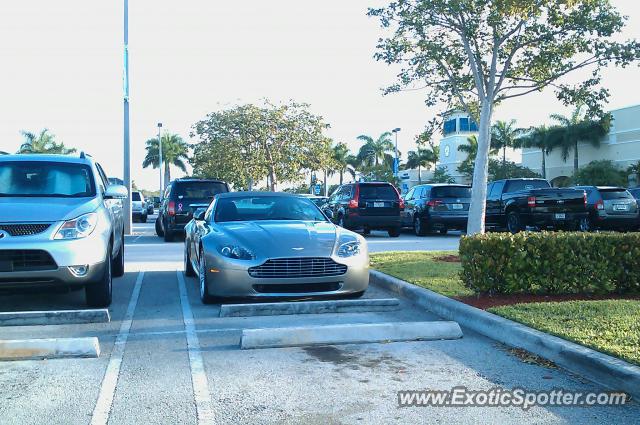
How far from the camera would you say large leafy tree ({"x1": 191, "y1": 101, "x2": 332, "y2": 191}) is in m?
42.5

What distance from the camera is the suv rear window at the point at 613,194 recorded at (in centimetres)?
2017

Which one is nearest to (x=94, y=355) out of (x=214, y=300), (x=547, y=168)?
(x=214, y=300)

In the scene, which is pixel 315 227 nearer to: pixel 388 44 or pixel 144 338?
pixel 144 338

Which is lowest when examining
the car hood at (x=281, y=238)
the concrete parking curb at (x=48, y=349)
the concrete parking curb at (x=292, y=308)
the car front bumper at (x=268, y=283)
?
the concrete parking curb at (x=48, y=349)

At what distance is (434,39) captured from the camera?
1412 cm

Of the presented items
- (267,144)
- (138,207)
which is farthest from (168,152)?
(138,207)

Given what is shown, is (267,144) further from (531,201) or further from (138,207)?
(531,201)

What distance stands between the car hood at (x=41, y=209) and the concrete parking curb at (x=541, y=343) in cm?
417

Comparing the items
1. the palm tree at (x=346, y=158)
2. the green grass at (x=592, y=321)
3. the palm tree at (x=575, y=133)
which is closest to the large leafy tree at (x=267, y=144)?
the palm tree at (x=575, y=133)

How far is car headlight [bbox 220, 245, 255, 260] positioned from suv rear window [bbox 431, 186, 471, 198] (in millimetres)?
13412

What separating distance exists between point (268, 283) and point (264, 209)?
80.1 inches

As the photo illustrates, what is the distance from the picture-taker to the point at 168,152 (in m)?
75.0

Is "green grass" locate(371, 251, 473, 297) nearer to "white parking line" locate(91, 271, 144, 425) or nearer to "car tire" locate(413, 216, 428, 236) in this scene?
"white parking line" locate(91, 271, 144, 425)

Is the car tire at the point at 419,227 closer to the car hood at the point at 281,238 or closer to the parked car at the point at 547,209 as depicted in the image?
the parked car at the point at 547,209
